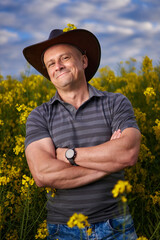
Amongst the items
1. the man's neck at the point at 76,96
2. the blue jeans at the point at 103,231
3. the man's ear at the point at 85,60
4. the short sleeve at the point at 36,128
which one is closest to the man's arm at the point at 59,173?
the short sleeve at the point at 36,128

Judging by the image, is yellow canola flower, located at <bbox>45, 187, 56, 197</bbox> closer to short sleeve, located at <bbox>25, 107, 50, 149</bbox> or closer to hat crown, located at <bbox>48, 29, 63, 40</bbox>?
short sleeve, located at <bbox>25, 107, 50, 149</bbox>

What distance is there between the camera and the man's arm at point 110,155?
203cm

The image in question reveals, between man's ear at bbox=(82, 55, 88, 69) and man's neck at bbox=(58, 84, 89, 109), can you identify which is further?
man's ear at bbox=(82, 55, 88, 69)

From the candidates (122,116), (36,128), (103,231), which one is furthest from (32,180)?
(122,116)

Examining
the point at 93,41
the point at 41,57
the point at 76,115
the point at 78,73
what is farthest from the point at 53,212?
the point at 93,41

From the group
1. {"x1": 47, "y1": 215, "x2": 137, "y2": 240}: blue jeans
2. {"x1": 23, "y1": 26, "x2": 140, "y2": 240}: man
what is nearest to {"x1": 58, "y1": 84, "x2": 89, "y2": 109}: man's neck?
{"x1": 23, "y1": 26, "x2": 140, "y2": 240}: man

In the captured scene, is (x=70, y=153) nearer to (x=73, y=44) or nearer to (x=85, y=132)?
(x=85, y=132)

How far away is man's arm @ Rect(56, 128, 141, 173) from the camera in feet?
6.66

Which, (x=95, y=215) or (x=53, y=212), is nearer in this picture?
(x=95, y=215)

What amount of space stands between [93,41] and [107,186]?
1.31 m

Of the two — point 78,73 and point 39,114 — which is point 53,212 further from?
point 78,73

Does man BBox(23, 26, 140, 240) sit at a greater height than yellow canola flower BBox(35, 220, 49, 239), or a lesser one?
greater

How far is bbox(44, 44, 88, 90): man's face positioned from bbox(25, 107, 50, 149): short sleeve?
289 millimetres

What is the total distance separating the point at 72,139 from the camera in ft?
7.38
